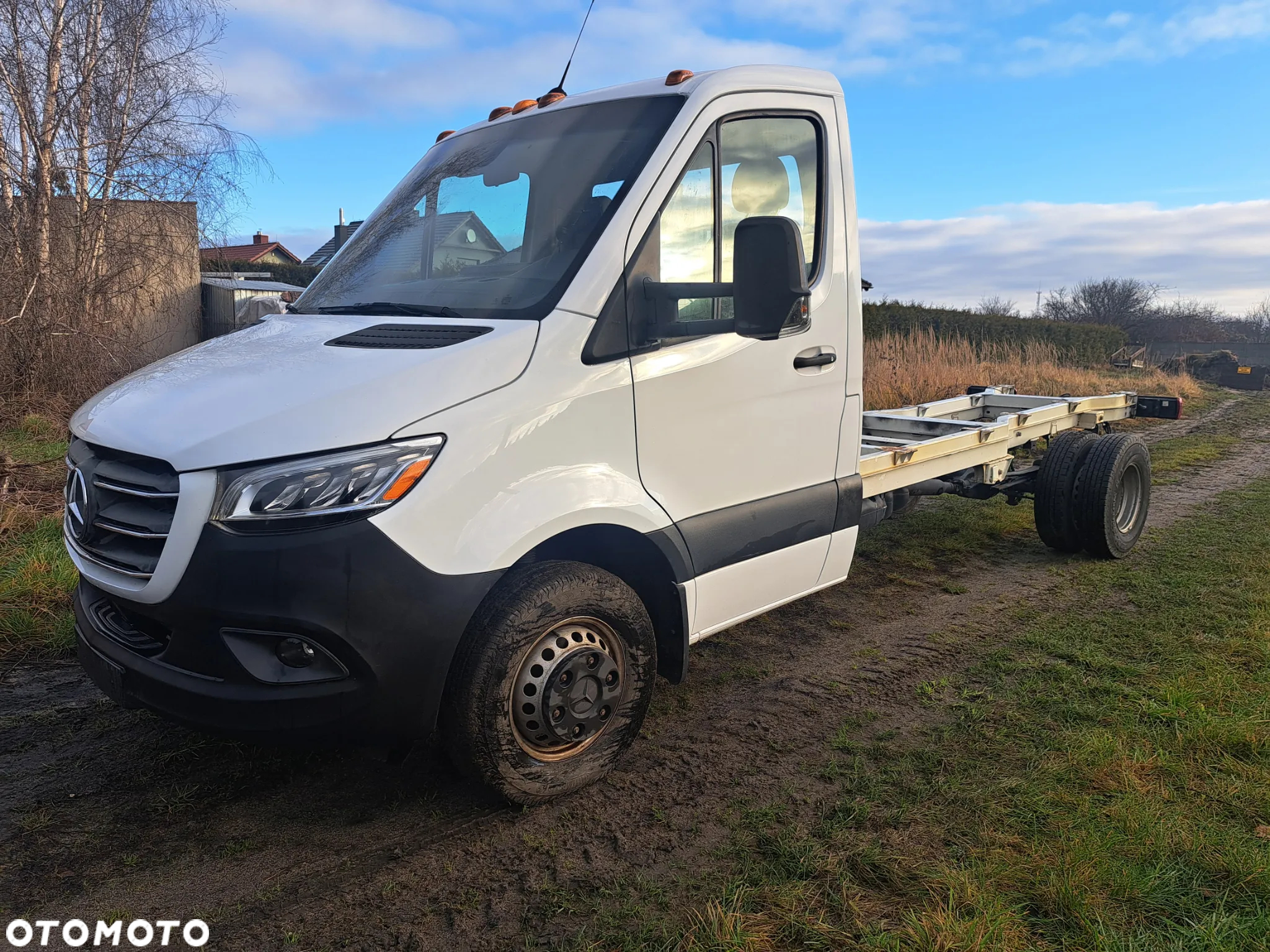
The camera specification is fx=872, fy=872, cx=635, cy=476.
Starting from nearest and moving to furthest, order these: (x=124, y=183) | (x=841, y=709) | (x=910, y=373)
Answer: (x=841, y=709)
(x=124, y=183)
(x=910, y=373)

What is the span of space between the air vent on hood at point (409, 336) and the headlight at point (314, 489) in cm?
46

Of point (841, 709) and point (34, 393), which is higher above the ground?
point (34, 393)

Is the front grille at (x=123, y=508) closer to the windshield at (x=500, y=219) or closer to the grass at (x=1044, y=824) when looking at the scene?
A: the windshield at (x=500, y=219)

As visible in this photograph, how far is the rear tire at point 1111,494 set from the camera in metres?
5.79

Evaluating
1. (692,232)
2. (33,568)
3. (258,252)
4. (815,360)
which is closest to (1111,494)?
(815,360)

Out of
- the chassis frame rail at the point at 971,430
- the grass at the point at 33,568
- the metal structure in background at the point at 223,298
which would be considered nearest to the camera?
the grass at the point at 33,568

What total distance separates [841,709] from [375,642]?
2.13 metres

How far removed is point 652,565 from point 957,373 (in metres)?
13.0

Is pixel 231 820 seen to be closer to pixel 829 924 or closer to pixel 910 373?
pixel 829 924

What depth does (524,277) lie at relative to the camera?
3031mm

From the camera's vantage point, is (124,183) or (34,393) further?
(124,183)

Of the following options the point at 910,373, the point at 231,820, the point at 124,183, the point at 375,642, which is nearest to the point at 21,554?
the point at 231,820

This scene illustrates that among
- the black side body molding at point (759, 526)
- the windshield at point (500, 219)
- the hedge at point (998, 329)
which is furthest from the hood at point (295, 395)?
the hedge at point (998, 329)

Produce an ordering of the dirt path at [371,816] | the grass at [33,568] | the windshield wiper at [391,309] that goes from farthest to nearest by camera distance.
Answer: the grass at [33,568] → the windshield wiper at [391,309] → the dirt path at [371,816]
